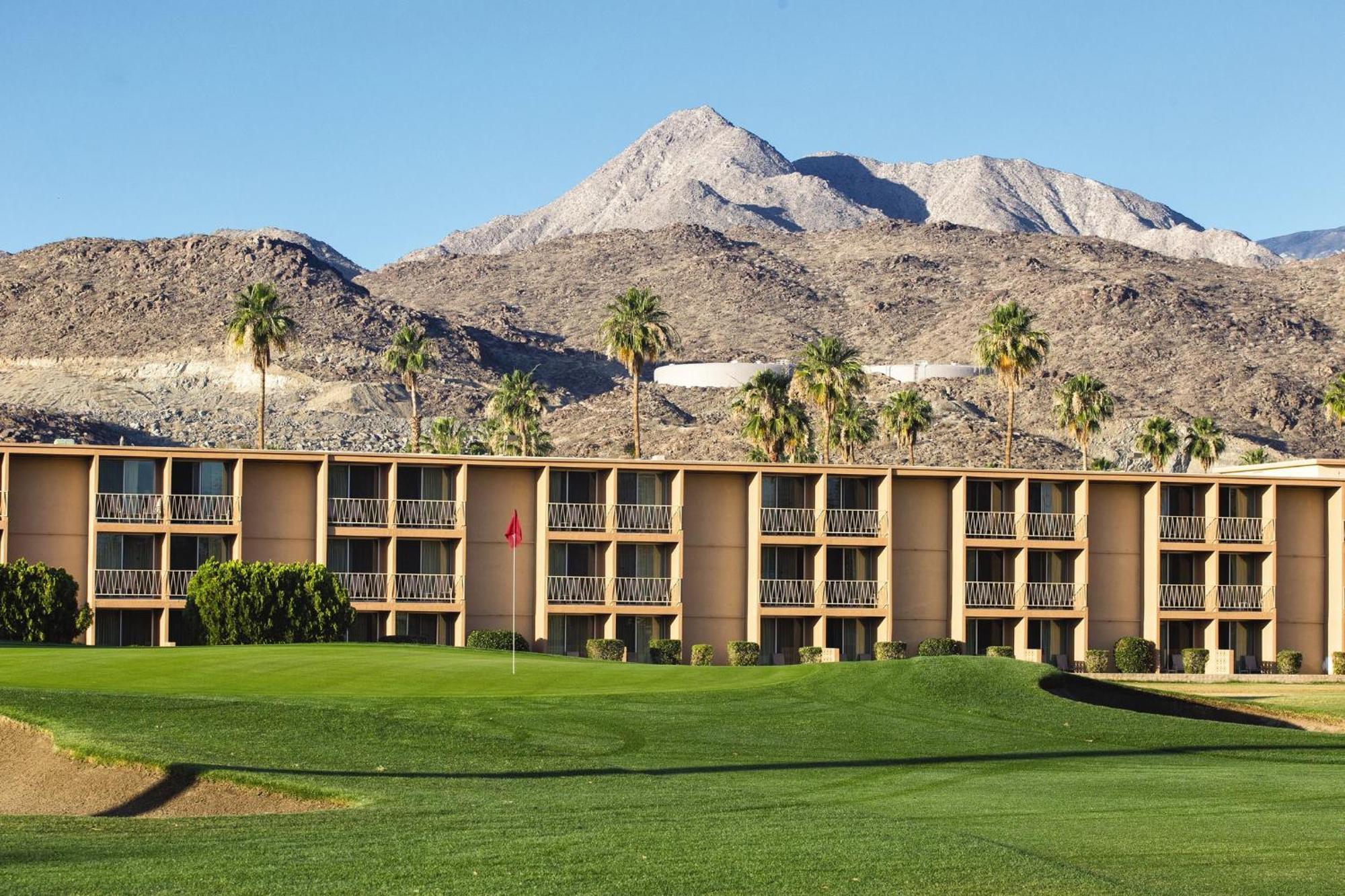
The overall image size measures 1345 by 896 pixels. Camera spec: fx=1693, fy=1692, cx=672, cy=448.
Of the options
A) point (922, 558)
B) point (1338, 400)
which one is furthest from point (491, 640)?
point (1338, 400)

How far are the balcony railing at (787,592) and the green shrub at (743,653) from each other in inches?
121

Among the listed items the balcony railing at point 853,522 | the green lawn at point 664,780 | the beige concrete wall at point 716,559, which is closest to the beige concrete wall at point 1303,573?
the balcony railing at point 853,522

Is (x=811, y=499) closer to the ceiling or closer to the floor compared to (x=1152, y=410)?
closer to the floor

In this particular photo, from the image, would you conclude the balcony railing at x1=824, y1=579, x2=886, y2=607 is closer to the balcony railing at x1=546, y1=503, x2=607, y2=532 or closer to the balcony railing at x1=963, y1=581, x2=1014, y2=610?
the balcony railing at x1=963, y1=581, x2=1014, y2=610

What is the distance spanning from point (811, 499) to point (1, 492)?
2898 centimetres

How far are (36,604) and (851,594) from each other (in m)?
28.9

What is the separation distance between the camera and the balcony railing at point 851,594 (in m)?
63.8

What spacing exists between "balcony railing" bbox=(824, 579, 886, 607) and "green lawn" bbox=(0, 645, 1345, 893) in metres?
24.1

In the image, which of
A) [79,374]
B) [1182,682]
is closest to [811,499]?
[1182,682]

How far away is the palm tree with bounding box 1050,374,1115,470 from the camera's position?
106312 millimetres

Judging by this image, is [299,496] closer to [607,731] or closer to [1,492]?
[1,492]

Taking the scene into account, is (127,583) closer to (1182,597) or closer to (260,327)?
(260,327)

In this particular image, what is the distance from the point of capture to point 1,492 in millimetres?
57688

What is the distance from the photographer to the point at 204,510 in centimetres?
5994
